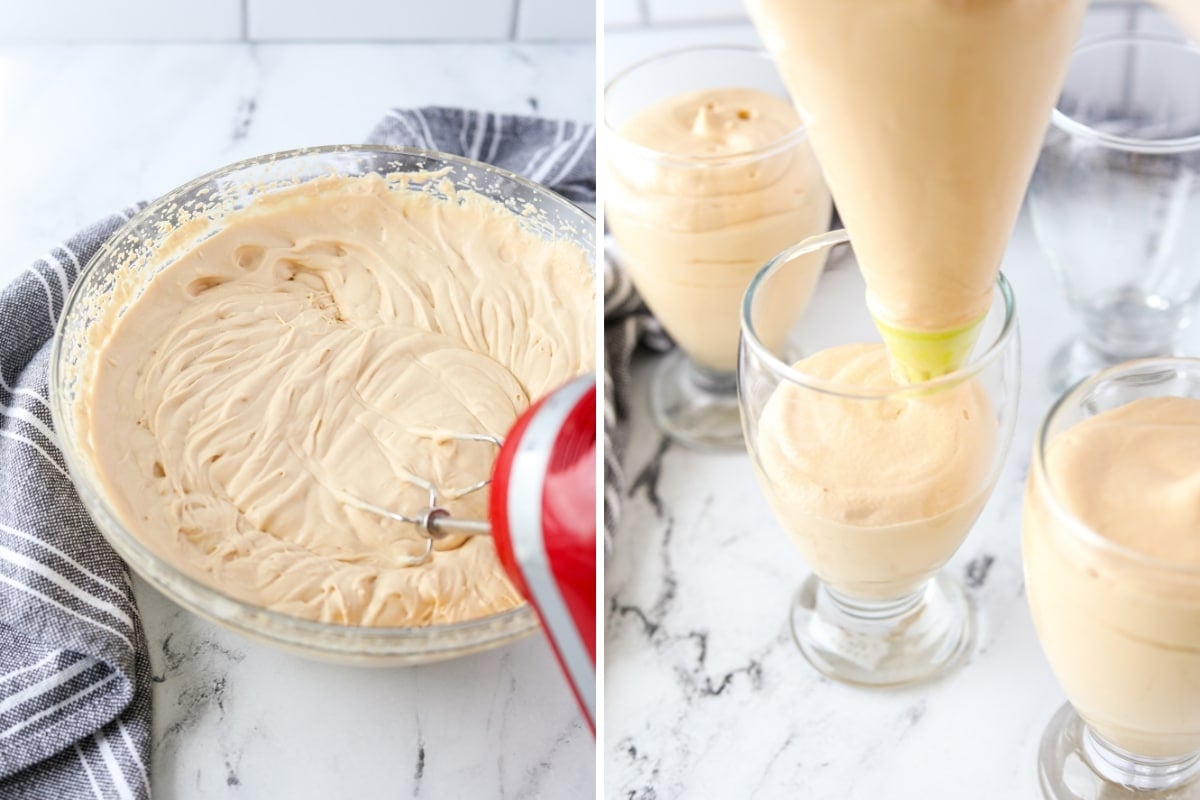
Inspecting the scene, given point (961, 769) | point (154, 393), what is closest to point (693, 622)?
point (961, 769)

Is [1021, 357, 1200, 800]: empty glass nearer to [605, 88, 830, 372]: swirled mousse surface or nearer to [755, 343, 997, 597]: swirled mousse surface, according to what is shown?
[755, 343, 997, 597]: swirled mousse surface

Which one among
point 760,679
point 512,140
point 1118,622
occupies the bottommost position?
point 760,679

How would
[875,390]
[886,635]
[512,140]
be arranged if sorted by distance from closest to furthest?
1. [875,390]
2. [886,635]
3. [512,140]

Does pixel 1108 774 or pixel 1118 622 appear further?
pixel 1108 774

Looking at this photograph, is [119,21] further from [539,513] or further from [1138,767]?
[1138,767]

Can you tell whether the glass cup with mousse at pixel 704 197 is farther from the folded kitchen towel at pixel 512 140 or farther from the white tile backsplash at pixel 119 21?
the white tile backsplash at pixel 119 21

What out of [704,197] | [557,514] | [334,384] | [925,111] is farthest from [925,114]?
[334,384]

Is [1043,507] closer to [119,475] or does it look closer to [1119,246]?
[1119,246]
